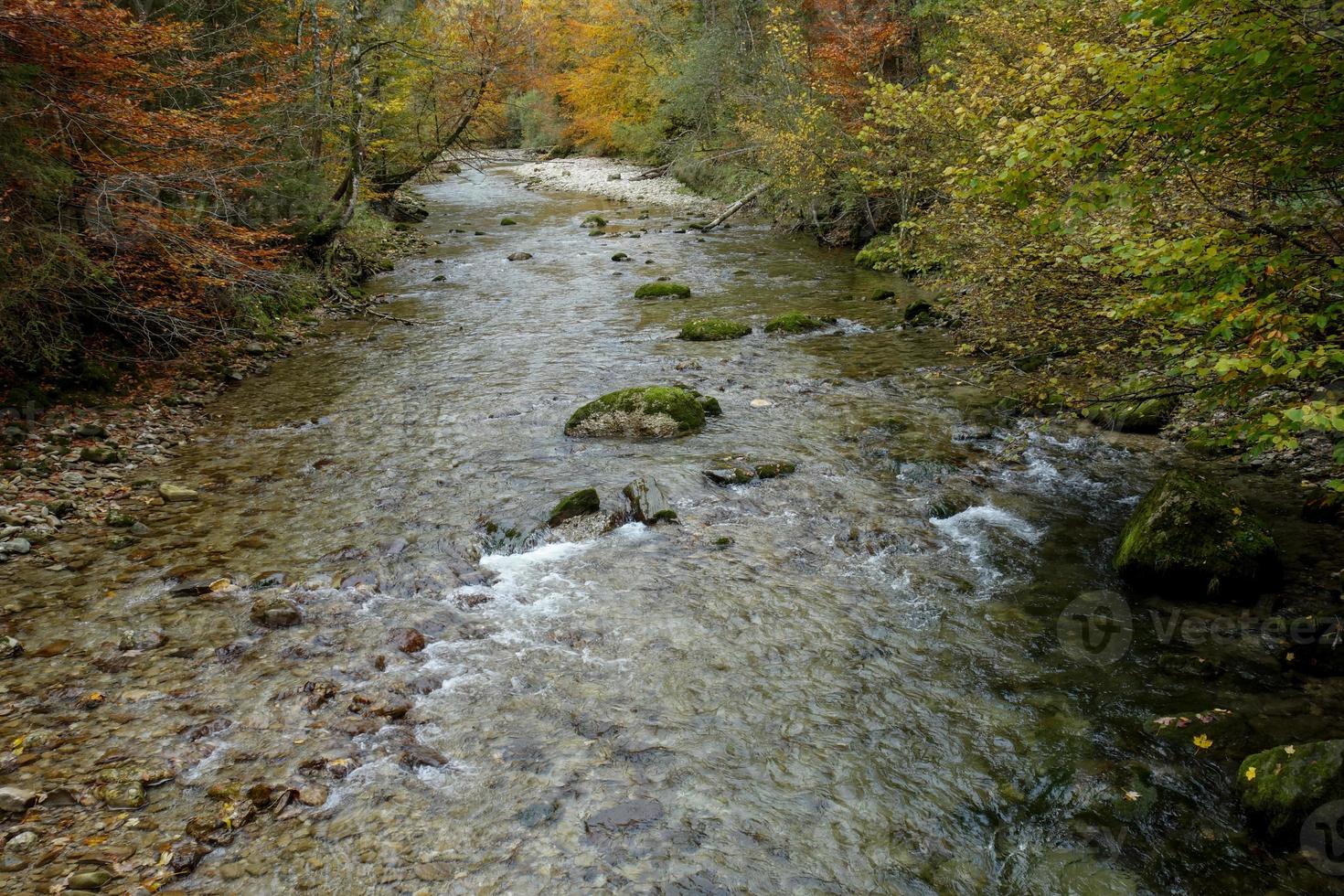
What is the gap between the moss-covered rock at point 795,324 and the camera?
16.0m

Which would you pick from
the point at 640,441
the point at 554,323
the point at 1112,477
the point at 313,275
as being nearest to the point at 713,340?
the point at 554,323

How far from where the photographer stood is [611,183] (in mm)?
46375

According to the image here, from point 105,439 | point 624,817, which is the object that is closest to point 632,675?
point 624,817

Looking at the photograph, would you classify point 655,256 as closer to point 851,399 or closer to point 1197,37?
point 851,399

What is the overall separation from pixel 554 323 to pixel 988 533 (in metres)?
11.5

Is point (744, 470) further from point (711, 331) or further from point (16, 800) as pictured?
point (16, 800)

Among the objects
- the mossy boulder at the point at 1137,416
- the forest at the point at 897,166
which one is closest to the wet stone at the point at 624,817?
the forest at the point at 897,166

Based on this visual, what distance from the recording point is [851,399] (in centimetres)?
1216

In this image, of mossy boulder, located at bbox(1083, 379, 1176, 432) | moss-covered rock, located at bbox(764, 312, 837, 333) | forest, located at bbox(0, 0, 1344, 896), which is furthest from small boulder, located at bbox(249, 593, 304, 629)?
moss-covered rock, located at bbox(764, 312, 837, 333)

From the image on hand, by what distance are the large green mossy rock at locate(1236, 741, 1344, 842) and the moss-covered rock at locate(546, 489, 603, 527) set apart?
6258mm

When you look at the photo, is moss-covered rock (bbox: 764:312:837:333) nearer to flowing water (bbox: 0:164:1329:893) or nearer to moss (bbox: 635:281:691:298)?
moss (bbox: 635:281:691:298)

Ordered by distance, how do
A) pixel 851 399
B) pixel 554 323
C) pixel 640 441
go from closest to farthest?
pixel 640 441 → pixel 851 399 → pixel 554 323

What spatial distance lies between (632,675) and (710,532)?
2.54 meters

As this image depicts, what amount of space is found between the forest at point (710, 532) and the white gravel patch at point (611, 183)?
24.5 m
